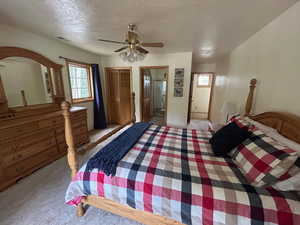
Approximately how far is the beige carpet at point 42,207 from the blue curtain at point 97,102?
2.23 metres

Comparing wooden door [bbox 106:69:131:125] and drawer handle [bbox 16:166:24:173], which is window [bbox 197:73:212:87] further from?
drawer handle [bbox 16:166:24:173]

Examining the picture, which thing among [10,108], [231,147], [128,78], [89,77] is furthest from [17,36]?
[231,147]

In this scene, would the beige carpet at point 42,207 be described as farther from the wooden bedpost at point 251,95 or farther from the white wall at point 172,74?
the white wall at point 172,74

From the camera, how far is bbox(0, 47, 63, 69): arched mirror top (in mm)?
1936

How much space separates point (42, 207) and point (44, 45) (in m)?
2.87

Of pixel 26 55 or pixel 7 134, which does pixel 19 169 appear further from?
pixel 26 55

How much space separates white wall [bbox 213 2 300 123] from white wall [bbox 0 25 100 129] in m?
3.96

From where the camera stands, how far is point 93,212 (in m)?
1.42

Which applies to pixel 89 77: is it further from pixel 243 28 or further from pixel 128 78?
pixel 243 28

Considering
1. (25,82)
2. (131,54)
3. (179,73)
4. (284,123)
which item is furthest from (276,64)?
(25,82)

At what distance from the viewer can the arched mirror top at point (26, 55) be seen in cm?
194

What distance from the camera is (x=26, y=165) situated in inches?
76.0

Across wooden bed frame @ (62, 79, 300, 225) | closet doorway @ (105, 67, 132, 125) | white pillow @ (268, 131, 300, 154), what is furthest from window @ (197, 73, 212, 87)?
white pillow @ (268, 131, 300, 154)

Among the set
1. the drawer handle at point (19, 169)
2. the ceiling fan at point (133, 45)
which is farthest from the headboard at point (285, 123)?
the drawer handle at point (19, 169)
